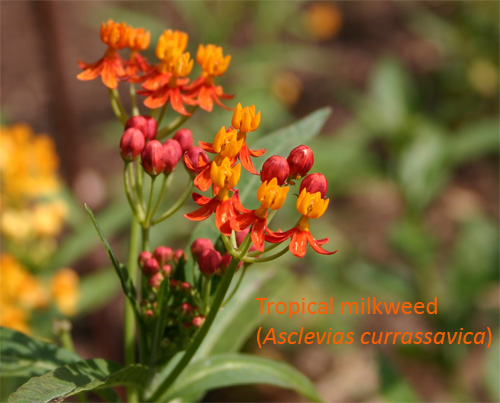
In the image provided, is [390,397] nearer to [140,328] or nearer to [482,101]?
[140,328]

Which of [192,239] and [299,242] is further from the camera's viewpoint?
[192,239]

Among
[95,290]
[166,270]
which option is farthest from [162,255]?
[95,290]

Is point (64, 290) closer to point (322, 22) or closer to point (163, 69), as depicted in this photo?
point (163, 69)

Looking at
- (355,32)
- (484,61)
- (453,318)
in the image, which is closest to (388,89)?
(484,61)

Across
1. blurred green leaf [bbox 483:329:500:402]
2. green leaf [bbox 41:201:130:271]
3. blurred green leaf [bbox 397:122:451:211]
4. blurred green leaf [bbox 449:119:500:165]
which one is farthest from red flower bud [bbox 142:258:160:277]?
blurred green leaf [bbox 449:119:500:165]

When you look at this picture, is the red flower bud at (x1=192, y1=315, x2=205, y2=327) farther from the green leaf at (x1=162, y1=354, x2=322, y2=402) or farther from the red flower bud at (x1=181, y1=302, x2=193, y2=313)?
the green leaf at (x1=162, y1=354, x2=322, y2=402)

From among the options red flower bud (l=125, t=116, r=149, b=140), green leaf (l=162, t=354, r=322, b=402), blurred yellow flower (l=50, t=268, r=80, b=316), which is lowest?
blurred yellow flower (l=50, t=268, r=80, b=316)

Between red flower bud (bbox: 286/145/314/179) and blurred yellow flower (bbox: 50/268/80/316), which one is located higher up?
red flower bud (bbox: 286/145/314/179)
